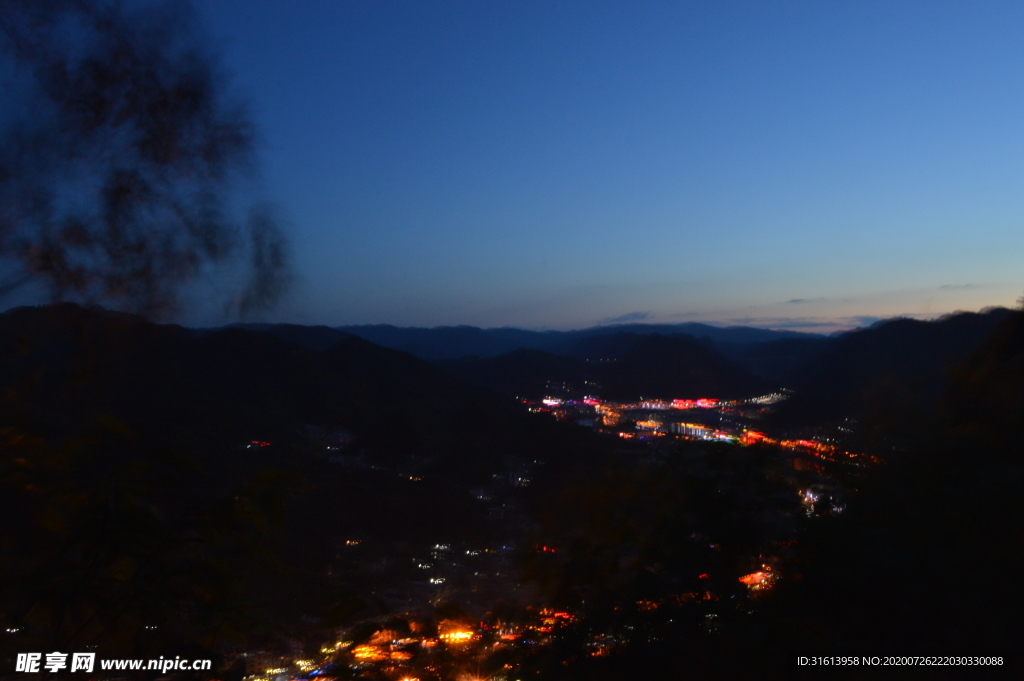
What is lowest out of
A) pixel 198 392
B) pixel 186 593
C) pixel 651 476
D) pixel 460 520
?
pixel 460 520

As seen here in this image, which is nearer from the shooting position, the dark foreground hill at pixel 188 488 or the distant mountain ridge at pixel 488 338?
the dark foreground hill at pixel 188 488

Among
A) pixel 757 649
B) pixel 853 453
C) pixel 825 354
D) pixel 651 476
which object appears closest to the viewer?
pixel 757 649

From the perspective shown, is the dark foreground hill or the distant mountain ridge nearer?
the dark foreground hill

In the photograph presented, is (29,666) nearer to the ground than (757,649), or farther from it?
farther from it

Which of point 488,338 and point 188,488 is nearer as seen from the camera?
point 188,488

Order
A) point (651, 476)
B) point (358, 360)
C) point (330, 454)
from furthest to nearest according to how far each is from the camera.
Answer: point (358, 360)
point (330, 454)
point (651, 476)

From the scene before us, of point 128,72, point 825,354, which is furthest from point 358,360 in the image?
point 825,354

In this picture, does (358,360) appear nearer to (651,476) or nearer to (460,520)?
(460,520)

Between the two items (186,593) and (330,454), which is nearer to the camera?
(186,593)

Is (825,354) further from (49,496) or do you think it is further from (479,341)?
(479,341)
